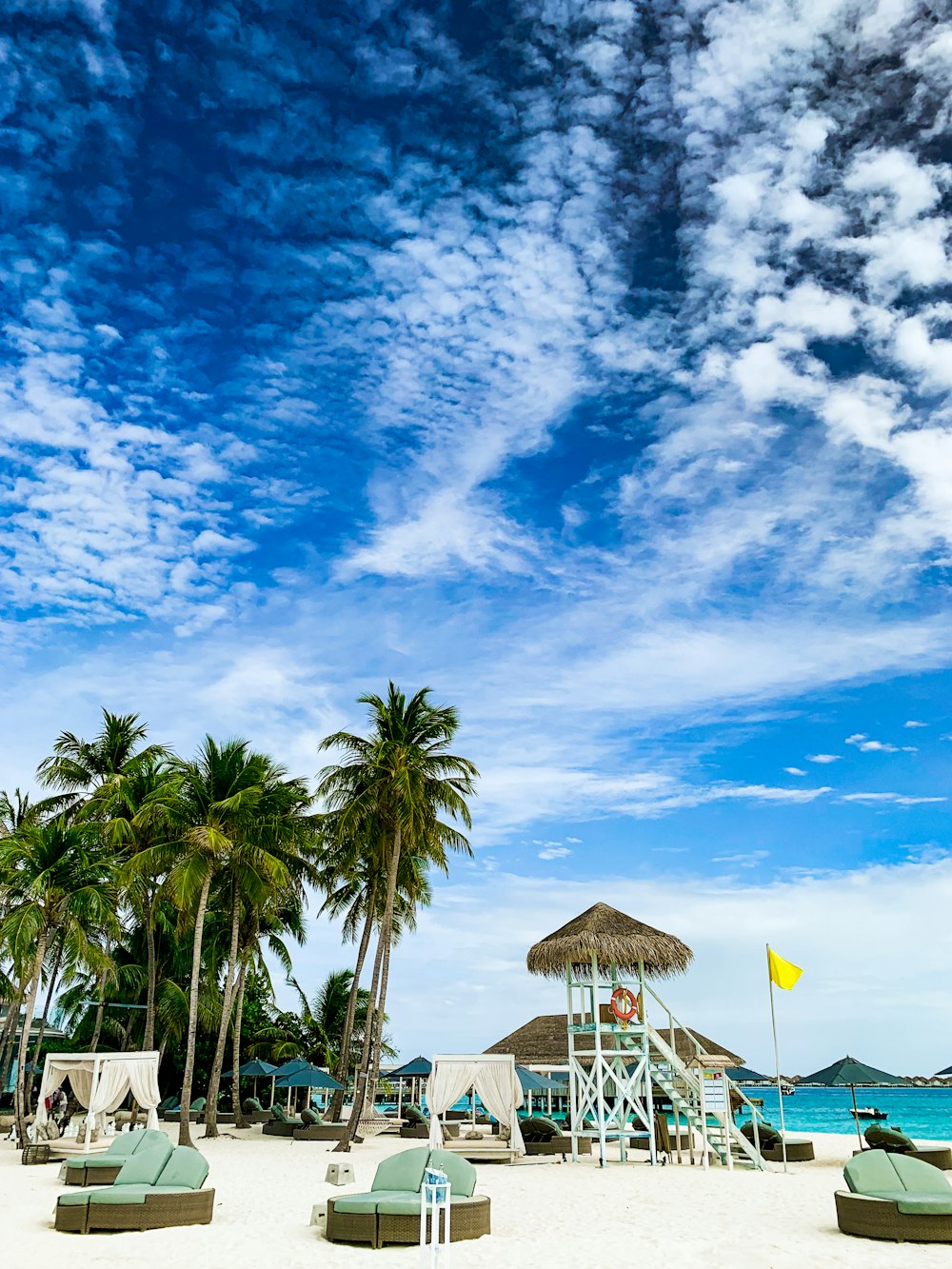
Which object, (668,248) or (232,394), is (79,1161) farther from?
(668,248)

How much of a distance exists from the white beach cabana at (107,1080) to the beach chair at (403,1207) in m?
9.15

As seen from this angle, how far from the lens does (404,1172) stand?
10203 millimetres

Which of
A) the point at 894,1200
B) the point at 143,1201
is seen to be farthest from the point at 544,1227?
the point at 143,1201

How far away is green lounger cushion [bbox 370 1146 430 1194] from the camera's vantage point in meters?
10.1

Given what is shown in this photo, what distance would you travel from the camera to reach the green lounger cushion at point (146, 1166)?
10641 mm

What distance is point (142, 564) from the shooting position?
65.9ft

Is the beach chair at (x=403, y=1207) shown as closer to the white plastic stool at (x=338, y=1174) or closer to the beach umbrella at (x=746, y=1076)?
the white plastic stool at (x=338, y=1174)

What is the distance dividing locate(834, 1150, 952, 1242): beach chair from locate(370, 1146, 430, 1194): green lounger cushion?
438 cm

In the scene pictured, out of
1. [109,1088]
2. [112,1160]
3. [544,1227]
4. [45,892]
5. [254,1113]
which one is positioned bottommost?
[544,1227]

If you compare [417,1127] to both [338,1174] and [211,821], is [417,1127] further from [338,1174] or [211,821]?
[338,1174]

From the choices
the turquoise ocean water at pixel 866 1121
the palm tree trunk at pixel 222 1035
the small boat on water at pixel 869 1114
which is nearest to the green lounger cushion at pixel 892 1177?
the small boat on water at pixel 869 1114

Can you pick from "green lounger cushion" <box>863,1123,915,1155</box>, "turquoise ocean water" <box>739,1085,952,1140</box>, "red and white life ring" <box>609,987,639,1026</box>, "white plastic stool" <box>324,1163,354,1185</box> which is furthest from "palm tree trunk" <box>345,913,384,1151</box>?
"turquoise ocean water" <box>739,1085,952,1140</box>

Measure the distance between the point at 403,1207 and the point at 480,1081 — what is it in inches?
357

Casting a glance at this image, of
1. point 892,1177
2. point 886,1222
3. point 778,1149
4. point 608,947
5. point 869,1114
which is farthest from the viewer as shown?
point 869,1114
